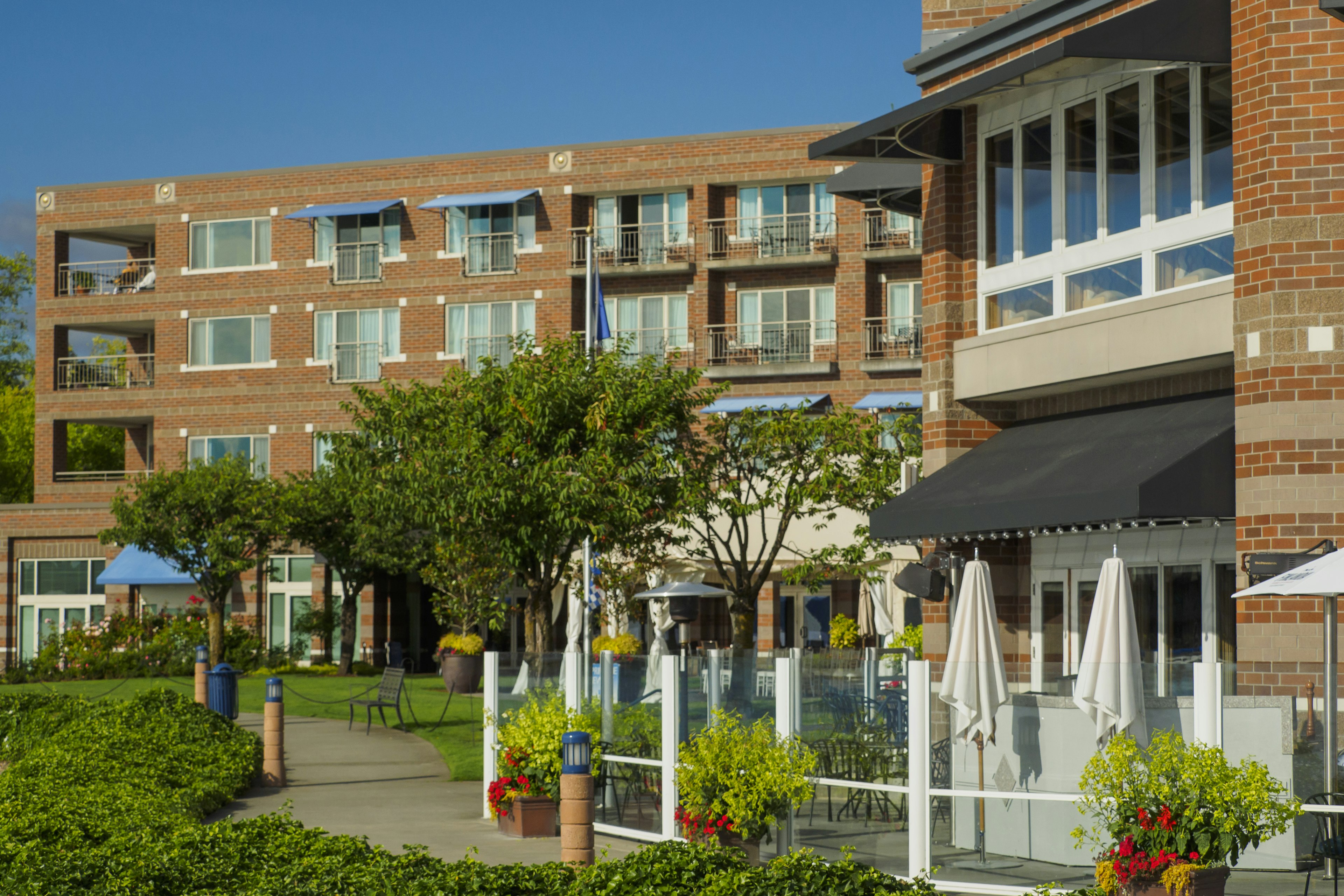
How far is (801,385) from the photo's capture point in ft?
131

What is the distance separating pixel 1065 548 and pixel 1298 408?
3.76 metres

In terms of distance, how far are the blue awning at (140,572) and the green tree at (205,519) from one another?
3.52 metres

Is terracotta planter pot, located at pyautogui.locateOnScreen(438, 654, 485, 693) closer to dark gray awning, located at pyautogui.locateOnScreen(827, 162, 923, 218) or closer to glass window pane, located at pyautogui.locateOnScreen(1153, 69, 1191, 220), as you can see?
dark gray awning, located at pyautogui.locateOnScreen(827, 162, 923, 218)

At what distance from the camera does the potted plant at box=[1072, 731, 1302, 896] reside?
8.40 meters

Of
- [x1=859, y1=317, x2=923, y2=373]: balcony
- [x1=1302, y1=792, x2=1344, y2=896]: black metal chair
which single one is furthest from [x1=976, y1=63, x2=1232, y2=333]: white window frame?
[x1=859, y1=317, x2=923, y2=373]: balcony

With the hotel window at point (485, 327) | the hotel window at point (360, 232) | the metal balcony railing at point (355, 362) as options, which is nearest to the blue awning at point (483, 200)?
the hotel window at point (360, 232)

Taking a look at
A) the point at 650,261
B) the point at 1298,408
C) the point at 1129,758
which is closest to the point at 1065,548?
the point at 1298,408

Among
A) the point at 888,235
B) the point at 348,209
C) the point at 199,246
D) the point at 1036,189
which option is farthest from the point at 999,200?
the point at 199,246

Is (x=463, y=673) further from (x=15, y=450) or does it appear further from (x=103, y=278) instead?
Answer: (x=15, y=450)

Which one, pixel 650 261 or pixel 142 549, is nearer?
pixel 142 549

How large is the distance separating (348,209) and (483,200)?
407 centimetres

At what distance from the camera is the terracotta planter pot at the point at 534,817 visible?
516 inches

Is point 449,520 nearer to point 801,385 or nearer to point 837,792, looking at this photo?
point 837,792

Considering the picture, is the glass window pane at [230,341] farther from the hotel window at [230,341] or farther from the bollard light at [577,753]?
the bollard light at [577,753]
